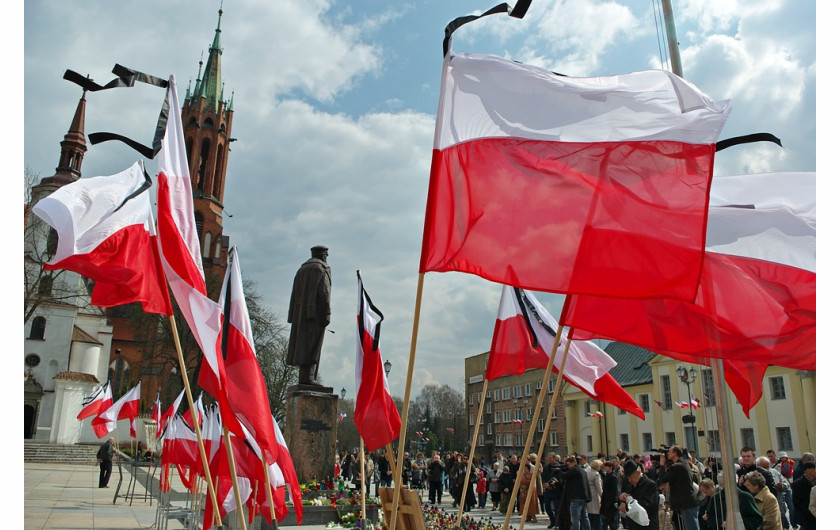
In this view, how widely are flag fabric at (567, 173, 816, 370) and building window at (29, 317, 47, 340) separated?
55.8 metres

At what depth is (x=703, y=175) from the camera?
168 inches

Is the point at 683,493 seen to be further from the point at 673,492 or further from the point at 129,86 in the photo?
the point at 129,86

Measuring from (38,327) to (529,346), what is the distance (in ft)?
178

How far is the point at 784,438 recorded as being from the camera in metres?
35.1

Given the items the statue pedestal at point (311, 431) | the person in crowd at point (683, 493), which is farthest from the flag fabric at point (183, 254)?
the statue pedestal at point (311, 431)

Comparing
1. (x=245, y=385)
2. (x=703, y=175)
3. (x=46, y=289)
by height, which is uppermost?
(x=46, y=289)

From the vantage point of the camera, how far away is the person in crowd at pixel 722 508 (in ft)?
24.3

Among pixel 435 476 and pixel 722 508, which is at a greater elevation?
pixel 722 508

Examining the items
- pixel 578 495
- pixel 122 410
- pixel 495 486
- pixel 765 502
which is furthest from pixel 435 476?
pixel 765 502

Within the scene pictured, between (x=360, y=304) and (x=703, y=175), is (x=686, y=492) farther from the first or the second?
(x=703, y=175)

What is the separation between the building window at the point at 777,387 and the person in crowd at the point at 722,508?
30.6 metres

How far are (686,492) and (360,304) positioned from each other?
5.64 m

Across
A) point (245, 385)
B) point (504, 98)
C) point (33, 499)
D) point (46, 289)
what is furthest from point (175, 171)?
point (46, 289)

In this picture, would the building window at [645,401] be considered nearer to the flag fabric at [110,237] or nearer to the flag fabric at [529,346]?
the flag fabric at [529,346]
